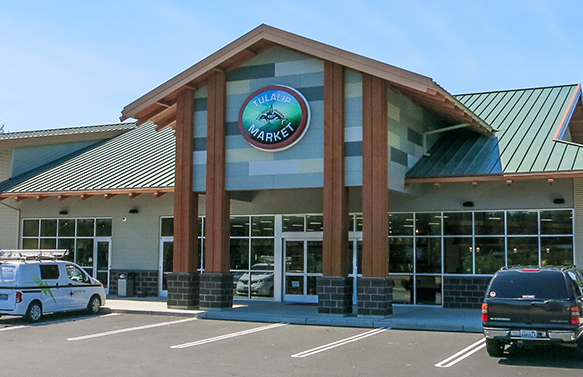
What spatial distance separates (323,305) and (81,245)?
12.6 meters

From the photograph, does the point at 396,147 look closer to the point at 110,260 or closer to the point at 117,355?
the point at 117,355

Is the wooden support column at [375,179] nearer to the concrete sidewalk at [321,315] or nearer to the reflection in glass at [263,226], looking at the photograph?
the concrete sidewalk at [321,315]

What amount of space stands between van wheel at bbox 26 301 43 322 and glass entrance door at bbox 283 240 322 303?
27.2ft

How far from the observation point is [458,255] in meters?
21.2

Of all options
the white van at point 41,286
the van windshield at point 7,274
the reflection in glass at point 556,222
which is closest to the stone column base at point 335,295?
the reflection in glass at point 556,222

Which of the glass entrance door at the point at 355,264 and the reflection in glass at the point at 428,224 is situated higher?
the reflection in glass at the point at 428,224

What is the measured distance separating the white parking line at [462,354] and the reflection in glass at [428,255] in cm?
646

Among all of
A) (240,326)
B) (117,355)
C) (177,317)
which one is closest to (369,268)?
(240,326)

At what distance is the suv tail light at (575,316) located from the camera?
460 inches

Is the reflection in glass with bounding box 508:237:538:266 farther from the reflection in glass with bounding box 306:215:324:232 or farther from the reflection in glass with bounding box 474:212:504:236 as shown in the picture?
the reflection in glass with bounding box 306:215:324:232

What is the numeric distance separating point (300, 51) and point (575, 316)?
10.7 m

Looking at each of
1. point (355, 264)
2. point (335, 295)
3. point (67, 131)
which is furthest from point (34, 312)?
point (67, 131)

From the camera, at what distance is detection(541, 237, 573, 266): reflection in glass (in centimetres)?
1964

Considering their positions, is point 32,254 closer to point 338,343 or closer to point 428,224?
point 338,343
